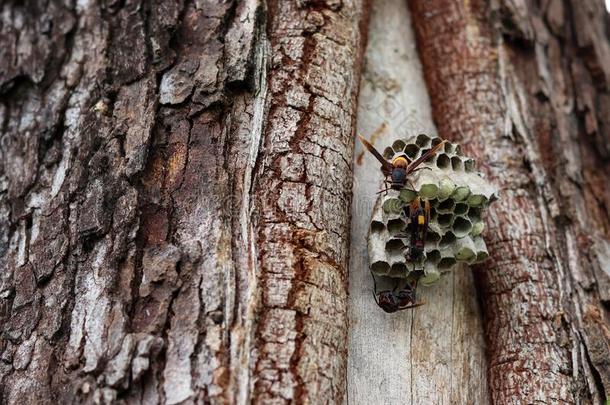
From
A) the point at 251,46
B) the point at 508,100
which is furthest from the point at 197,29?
the point at 508,100

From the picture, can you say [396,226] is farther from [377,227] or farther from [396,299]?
[396,299]

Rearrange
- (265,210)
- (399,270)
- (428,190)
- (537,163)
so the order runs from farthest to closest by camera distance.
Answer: (537,163)
(399,270)
(428,190)
(265,210)

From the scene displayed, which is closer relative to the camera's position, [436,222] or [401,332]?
[436,222]

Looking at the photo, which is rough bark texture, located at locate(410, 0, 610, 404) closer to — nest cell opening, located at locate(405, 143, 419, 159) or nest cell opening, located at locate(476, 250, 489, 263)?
nest cell opening, located at locate(476, 250, 489, 263)

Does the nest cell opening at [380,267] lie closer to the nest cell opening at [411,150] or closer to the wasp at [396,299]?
the wasp at [396,299]

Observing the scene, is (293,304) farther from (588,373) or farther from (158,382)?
(588,373)

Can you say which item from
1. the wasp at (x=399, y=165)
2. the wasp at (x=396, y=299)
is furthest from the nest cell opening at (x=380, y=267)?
the wasp at (x=399, y=165)

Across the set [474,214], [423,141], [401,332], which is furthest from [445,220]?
[401,332]
